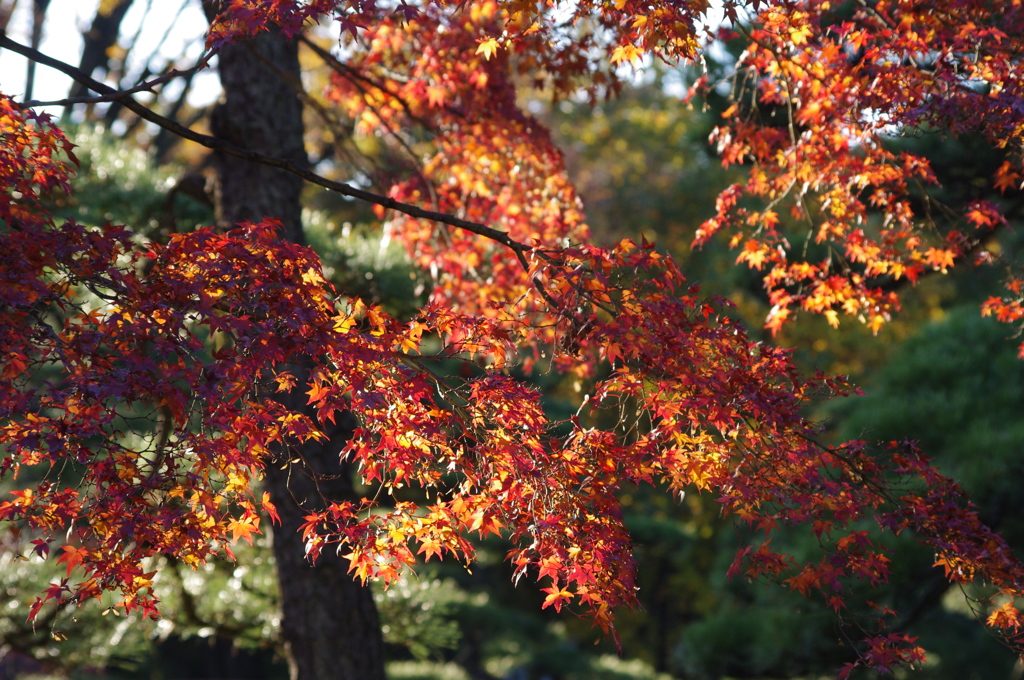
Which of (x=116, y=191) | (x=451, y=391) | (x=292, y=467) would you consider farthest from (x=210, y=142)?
(x=116, y=191)

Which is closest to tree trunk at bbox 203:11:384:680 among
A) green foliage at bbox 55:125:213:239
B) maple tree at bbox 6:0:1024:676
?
green foliage at bbox 55:125:213:239

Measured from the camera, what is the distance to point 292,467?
3684 millimetres

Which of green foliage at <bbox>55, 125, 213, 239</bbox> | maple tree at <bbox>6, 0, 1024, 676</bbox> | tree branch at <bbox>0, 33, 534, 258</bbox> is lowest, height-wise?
maple tree at <bbox>6, 0, 1024, 676</bbox>

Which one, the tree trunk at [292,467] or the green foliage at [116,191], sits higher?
the green foliage at [116,191]

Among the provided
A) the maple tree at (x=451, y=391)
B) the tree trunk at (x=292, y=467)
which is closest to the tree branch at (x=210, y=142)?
the maple tree at (x=451, y=391)

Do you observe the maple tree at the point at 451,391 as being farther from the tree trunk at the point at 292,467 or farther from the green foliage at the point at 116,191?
the green foliage at the point at 116,191

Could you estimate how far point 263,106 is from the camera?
13.1 feet

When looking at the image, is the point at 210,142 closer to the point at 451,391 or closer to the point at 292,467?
the point at 451,391

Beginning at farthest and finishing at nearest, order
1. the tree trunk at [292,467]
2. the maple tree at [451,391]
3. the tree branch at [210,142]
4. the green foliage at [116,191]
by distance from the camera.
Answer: the green foliage at [116,191] < the tree trunk at [292,467] < the tree branch at [210,142] < the maple tree at [451,391]

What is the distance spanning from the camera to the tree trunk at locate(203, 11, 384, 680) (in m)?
3.78

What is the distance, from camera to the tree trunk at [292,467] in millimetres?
3779

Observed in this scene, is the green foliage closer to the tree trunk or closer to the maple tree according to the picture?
the tree trunk

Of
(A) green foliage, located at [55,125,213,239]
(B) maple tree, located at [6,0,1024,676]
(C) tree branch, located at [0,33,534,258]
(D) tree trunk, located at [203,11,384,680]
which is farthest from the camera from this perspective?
(A) green foliage, located at [55,125,213,239]

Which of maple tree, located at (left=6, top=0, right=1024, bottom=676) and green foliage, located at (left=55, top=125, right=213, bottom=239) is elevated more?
green foliage, located at (left=55, top=125, right=213, bottom=239)
